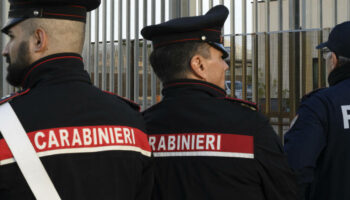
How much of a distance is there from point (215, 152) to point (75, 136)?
0.52 meters

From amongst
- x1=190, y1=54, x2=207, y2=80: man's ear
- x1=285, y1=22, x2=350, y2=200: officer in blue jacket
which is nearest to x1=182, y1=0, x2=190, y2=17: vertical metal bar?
x1=285, y1=22, x2=350, y2=200: officer in blue jacket

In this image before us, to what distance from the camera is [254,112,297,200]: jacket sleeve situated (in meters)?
1.49

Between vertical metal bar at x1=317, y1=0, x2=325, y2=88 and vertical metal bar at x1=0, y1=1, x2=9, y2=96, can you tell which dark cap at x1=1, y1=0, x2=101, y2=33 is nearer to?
vertical metal bar at x1=317, y1=0, x2=325, y2=88

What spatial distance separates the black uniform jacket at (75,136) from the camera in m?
1.11

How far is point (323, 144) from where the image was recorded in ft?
6.31

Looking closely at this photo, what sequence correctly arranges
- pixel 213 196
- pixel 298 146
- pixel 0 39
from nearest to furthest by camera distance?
pixel 213 196 → pixel 298 146 → pixel 0 39

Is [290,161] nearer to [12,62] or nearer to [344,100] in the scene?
[344,100]

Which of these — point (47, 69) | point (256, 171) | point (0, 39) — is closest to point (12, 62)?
point (47, 69)

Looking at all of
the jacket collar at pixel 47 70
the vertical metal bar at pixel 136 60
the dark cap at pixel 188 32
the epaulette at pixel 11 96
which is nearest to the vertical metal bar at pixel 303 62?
the vertical metal bar at pixel 136 60

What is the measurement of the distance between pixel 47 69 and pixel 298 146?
109cm

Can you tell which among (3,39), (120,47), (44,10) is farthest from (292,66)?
(44,10)

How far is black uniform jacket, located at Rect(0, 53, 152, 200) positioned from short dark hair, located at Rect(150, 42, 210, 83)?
368 millimetres

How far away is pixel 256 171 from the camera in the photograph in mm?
1491

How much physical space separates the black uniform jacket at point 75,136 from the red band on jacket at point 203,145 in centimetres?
24
